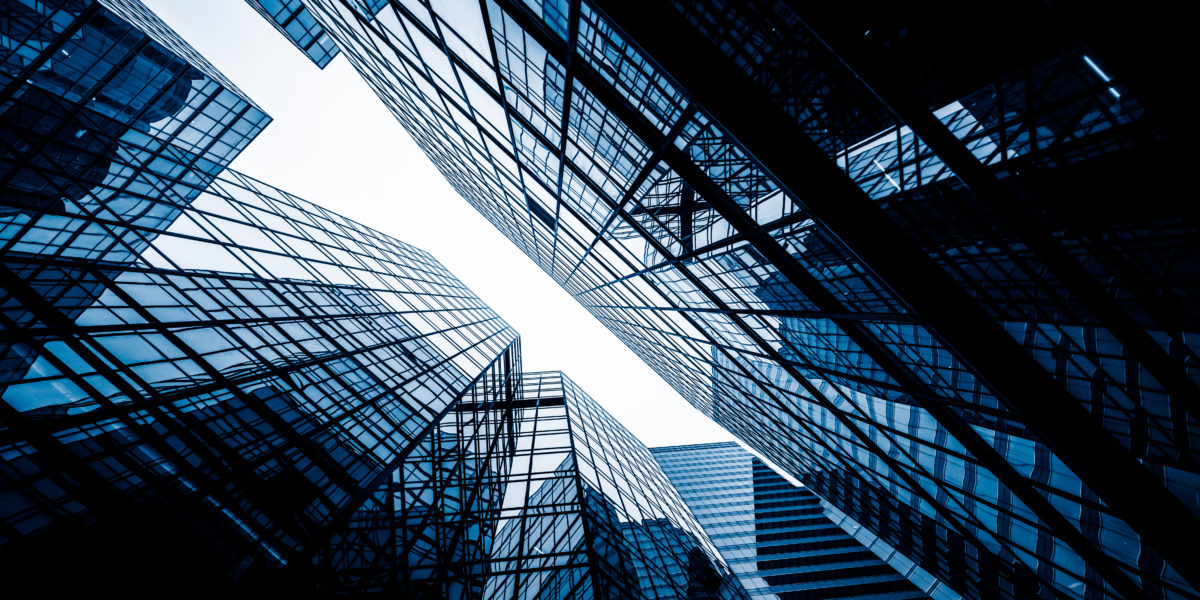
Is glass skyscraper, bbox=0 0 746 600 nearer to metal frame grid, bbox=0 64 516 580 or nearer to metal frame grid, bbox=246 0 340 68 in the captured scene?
metal frame grid, bbox=0 64 516 580

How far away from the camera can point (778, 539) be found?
6488 cm

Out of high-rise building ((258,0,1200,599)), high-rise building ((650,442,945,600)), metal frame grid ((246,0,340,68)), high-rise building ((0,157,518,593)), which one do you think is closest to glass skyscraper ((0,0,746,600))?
high-rise building ((0,157,518,593))

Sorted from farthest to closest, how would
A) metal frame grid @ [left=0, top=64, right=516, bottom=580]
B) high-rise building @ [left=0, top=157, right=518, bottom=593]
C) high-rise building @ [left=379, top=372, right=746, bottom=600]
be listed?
high-rise building @ [left=379, top=372, right=746, bottom=600] < metal frame grid @ [left=0, top=64, right=516, bottom=580] < high-rise building @ [left=0, top=157, right=518, bottom=593]

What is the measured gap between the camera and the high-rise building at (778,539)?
5628cm

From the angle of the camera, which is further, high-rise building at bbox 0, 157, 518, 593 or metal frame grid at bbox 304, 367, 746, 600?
metal frame grid at bbox 304, 367, 746, 600

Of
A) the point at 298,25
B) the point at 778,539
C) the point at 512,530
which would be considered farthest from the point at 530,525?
the point at 778,539

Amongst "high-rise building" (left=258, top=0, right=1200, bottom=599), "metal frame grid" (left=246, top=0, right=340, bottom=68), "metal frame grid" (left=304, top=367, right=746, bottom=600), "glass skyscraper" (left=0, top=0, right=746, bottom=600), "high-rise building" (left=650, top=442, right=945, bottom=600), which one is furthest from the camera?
"high-rise building" (left=650, top=442, right=945, bottom=600)

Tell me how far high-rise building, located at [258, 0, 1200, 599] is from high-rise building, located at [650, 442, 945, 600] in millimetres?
48837

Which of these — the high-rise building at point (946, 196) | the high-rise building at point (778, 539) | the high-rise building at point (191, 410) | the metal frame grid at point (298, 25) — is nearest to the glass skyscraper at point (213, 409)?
the high-rise building at point (191, 410)

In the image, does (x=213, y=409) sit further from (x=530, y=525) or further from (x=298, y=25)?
(x=298, y=25)

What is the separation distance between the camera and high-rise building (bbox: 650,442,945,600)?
5628cm

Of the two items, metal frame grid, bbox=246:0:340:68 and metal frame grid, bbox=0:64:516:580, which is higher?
metal frame grid, bbox=246:0:340:68

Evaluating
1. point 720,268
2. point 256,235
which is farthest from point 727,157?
point 256,235

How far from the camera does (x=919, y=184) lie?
7.08m
